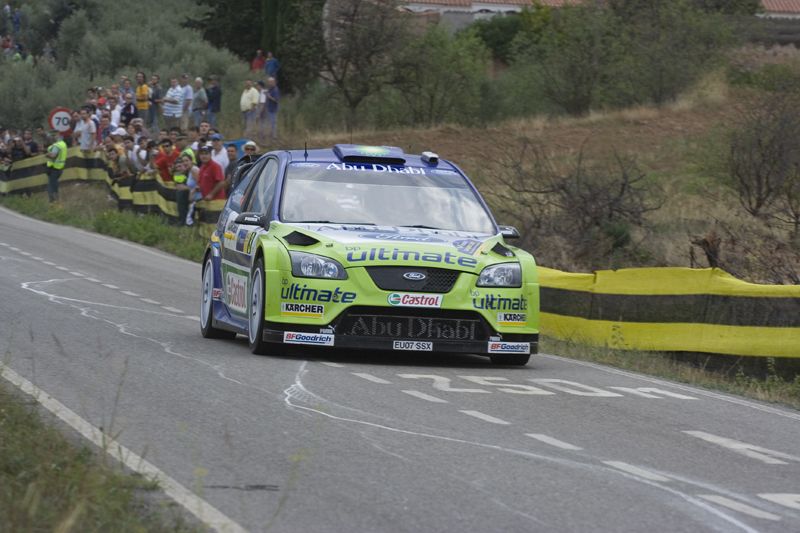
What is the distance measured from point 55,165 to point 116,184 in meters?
2.72

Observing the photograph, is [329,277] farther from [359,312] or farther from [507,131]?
[507,131]

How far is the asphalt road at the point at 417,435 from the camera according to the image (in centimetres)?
690

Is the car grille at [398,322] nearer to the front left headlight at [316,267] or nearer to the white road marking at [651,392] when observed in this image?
the front left headlight at [316,267]

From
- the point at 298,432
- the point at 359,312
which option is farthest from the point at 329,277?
the point at 298,432

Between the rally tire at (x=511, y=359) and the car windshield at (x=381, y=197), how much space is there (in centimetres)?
108

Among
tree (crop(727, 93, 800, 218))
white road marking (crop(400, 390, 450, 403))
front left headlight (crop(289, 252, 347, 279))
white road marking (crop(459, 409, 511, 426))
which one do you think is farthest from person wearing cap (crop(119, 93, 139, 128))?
white road marking (crop(459, 409, 511, 426))

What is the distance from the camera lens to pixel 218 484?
716 centimetres

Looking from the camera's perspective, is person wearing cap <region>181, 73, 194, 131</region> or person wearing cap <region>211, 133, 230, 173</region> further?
person wearing cap <region>181, 73, 194, 131</region>

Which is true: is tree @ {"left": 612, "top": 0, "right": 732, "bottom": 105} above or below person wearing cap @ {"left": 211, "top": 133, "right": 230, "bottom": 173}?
above

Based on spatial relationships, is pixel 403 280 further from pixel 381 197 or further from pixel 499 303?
pixel 381 197

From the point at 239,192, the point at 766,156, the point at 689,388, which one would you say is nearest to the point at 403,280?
the point at 689,388

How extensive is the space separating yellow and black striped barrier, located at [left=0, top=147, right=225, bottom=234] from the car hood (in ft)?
48.2

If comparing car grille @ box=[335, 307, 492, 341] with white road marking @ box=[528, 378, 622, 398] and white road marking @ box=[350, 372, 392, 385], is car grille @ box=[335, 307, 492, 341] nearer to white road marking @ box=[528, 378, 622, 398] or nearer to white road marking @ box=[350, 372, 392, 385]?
white road marking @ box=[350, 372, 392, 385]

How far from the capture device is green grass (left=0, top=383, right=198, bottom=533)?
5770 mm
